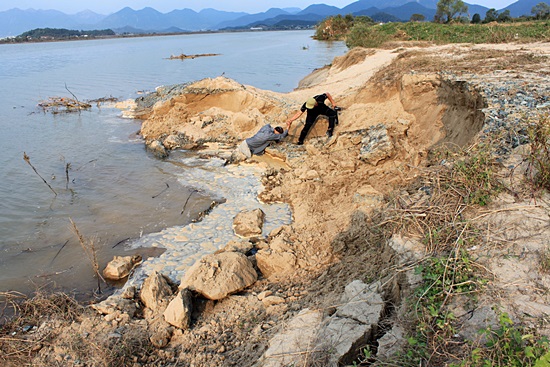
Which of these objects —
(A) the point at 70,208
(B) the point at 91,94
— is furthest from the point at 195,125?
(B) the point at 91,94

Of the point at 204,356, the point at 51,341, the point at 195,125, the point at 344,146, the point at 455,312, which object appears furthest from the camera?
the point at 195,125

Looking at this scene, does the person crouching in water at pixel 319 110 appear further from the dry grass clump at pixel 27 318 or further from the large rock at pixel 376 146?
the dry grass clump at pixel 27 318

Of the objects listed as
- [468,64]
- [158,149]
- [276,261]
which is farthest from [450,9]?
[276,261]

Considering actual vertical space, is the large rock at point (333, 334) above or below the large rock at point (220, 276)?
above

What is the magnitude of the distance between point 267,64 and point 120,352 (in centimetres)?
2821

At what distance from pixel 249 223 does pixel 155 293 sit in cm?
209

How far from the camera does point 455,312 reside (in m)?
2.47

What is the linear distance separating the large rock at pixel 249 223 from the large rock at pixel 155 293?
1.71 metres

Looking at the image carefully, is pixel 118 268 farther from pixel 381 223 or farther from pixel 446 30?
pixel 446 30

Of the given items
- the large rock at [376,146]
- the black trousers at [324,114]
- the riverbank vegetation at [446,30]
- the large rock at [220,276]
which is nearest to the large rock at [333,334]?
the large rock at [220,276]

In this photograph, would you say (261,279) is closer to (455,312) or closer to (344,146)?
(455,312)

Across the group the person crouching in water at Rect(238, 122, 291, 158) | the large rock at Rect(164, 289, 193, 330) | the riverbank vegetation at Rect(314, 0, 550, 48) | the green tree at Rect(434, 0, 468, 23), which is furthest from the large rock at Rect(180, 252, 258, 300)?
the green tree at Rect(434, 0, 468, 23)

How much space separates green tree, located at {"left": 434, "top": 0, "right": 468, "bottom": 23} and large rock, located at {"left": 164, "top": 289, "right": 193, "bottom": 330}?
4125cm

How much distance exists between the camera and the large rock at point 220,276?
4344 millimetres
